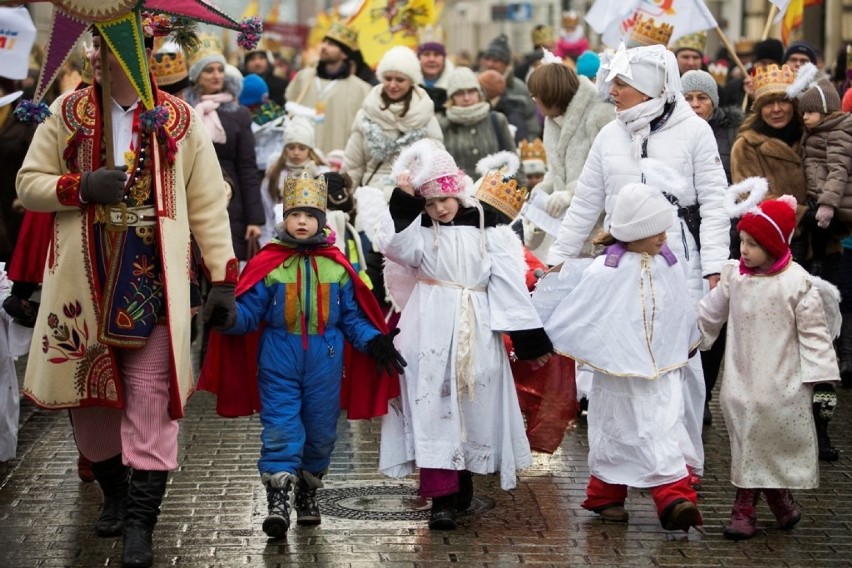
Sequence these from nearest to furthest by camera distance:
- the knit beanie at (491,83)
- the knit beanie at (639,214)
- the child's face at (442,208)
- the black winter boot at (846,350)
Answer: the knit beanie at (639,214), the child's face at (442,208), the black winter boot at (846,350), the knit beanie at (491,83)

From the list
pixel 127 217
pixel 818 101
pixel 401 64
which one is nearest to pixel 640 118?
pixel 818 101

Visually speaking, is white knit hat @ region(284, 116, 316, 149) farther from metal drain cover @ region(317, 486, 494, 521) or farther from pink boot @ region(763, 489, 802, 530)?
pink boot @ region(763, 489, 802, 530)

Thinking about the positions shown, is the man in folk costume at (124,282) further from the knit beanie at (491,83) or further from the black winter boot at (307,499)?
the knit beanie at (491,83)

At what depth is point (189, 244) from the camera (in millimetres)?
7449

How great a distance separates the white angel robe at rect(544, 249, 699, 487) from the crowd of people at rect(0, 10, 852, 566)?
0.01 meters

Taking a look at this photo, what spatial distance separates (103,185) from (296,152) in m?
5.78

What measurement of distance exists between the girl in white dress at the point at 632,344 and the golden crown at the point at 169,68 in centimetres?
370

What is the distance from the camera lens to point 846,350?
12.1m

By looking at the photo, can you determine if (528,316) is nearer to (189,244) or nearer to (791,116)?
(189,244)

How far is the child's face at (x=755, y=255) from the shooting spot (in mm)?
8039

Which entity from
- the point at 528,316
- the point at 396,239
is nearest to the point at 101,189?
the point at 396,239

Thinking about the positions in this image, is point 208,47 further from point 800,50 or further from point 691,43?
point 800,50

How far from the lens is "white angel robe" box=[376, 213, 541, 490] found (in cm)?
814

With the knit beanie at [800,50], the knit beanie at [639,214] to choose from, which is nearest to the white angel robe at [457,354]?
the knit beanie at [639,214]
